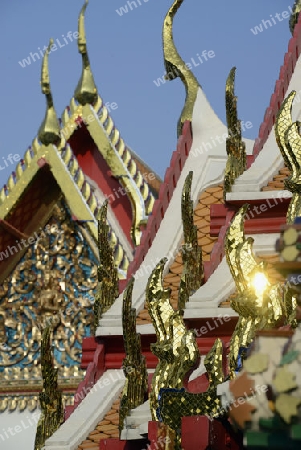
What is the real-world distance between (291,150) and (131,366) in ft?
6.95

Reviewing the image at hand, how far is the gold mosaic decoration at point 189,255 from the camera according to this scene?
13844 millimetres

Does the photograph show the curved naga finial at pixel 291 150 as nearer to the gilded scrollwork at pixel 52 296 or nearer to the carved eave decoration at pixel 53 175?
the carved eave decoration at pixel 53 175

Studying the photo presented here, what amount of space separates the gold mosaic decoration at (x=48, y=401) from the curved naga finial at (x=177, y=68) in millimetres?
3422

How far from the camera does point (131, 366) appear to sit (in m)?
13.5

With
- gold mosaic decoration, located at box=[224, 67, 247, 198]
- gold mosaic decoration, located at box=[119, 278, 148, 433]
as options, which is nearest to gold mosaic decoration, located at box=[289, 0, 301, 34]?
gold mosaic decoration, located at box=[224, 67, 247, 198]

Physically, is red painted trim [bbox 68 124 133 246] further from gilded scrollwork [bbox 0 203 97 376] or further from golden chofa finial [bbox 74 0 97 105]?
gilded scrollwork [bbox 0 203 97 376]

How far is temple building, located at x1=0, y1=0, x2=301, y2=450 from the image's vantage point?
10.1 meters

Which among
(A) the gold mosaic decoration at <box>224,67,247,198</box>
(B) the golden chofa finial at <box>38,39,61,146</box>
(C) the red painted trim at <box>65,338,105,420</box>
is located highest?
(B) the golden chofa finial at <box>38,39,61,146</box>

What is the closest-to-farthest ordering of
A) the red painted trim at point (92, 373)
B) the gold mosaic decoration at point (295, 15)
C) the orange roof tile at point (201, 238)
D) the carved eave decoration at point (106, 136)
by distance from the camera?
the orange roof tile at point (201, 238) → the red painted trim at point (92, 373) → the gold mosaic decoration at point (295, 15) → the carved eave decoration at point (106, 136)

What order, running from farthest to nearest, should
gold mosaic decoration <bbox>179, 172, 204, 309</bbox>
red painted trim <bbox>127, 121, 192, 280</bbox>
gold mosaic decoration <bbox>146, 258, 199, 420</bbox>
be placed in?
red painted trim <bbox>127, 121, 192, 280</bbox> < gold mosaic decoration <bbox>179, 172, 204, 309</bbox> < gold mosaic decoration <bbox>146, 258, 199, 420</bbox>

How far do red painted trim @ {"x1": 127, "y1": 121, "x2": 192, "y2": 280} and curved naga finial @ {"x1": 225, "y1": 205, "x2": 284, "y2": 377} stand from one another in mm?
4077

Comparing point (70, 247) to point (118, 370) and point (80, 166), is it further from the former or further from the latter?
point (118, 370)

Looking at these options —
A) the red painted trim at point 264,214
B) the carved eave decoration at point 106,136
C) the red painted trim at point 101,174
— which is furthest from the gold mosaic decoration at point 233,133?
the red painted trim at point 101,174

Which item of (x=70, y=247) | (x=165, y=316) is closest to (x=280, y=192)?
(x=165, y=316)
